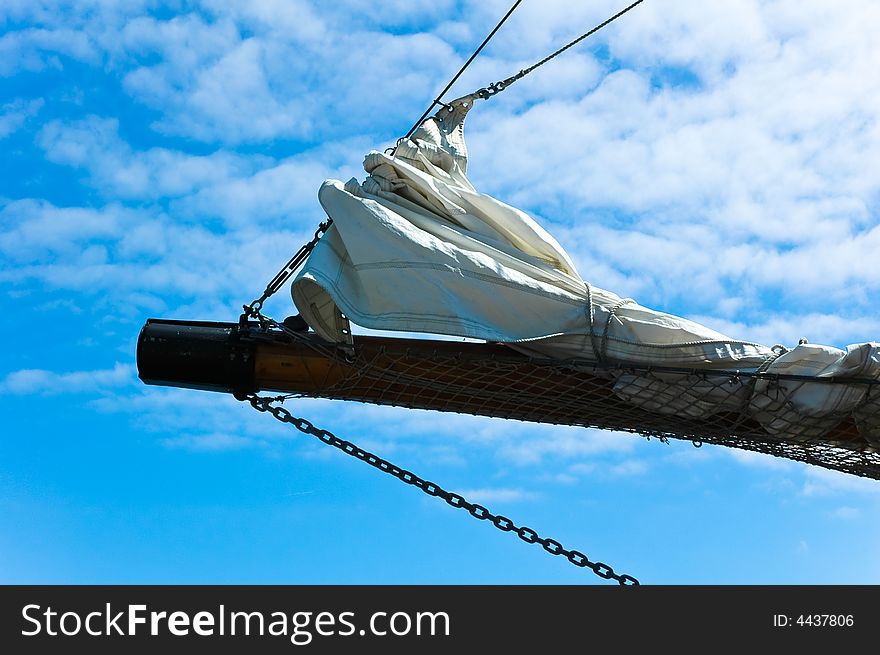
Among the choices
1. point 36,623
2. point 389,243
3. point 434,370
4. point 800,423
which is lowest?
point 36,623

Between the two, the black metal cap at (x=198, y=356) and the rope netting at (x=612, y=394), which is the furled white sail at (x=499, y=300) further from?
the black metal cap at (x=198, y=356)

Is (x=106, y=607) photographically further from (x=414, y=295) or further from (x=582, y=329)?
(x=582, y=329)

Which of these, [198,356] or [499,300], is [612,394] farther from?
[198,356]

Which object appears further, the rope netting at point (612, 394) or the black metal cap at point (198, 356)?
the black metal cap at point (198, 356)

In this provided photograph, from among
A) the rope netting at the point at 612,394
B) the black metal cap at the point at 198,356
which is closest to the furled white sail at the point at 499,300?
the rope netting at the point at 612,394

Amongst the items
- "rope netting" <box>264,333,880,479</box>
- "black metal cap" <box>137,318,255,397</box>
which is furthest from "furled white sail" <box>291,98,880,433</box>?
"black metal cap" <box>137,318,255,397</box>

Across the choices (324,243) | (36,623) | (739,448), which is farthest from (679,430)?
(36,623)

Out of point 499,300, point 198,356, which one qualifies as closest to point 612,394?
point 499,300

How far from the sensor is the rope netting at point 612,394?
657 cm

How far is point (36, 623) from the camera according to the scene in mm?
5781

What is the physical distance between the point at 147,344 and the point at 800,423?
3227 millimetres

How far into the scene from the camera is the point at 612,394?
269 inches

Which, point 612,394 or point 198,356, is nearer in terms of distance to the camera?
point 612,394

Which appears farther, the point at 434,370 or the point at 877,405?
the point at 434,370
